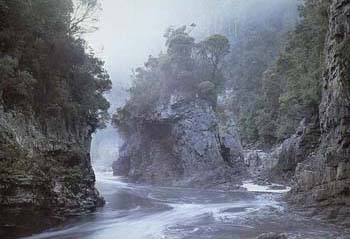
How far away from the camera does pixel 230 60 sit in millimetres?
91625

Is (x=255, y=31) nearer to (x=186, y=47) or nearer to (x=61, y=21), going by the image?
(x=186, y=47)

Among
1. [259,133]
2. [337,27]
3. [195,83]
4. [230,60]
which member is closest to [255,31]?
[230,60]

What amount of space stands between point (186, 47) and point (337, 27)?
32.5 m

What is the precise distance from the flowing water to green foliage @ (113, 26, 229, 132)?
75.0 ft

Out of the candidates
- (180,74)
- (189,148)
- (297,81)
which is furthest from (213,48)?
(297,81)

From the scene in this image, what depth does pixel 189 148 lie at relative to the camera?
49000 millimetres

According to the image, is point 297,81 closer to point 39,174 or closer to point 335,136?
point 335,136

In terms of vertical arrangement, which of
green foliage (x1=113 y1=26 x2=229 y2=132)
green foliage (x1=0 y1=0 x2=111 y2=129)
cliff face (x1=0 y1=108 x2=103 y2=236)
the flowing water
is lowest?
the flowing water

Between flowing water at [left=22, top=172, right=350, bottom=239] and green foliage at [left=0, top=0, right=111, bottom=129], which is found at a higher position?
green foliage at [left=0, top=0, right=111, bottom=129]

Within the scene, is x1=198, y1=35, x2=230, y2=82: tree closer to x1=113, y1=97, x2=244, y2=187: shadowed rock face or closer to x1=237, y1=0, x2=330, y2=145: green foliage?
x1=113, y1=97, x2=244, y2=187: shadowed rock face

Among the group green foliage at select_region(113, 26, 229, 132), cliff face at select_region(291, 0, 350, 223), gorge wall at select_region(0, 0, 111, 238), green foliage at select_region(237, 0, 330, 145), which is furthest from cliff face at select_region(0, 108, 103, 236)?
green foliage at select_region(113, 26, 229, 132)

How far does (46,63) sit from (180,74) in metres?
30.4

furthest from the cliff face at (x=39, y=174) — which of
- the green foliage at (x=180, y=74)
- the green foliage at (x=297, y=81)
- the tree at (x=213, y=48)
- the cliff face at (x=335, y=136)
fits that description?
the tree at (x=213, y=48)

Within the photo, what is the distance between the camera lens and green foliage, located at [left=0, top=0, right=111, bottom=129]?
19750 millimetres
